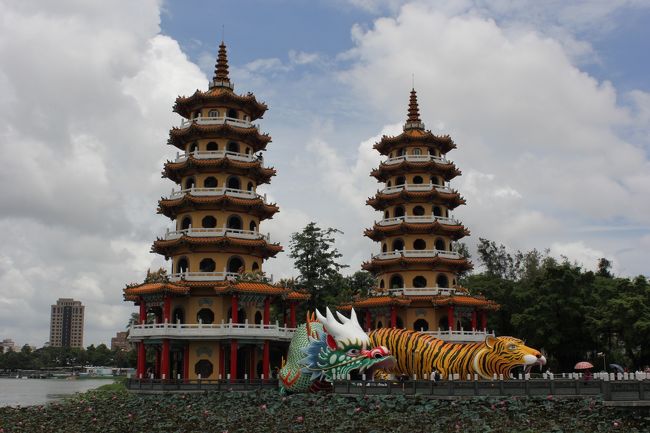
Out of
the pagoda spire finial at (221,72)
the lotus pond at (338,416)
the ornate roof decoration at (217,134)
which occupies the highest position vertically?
the pagoda spire finial at (221,72)

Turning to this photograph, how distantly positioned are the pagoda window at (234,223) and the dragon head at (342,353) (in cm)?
1306

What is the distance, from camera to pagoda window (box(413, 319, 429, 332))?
46406 mm

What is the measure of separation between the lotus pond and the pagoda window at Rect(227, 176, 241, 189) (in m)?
16.8

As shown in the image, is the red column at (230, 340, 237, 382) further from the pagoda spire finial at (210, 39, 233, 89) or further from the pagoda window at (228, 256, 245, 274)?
the pagoda spire finial at (210, 39, 233, 89)

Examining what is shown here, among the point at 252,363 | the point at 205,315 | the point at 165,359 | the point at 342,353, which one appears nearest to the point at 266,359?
the point at 252,363

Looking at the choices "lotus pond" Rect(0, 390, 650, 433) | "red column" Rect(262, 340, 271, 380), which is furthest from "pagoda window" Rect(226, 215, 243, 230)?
"lotus pond" Rect(0, 390, 650, 433)

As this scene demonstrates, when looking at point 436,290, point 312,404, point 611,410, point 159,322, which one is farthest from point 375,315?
point 611,410

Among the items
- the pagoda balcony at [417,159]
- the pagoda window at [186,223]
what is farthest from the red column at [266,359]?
the pagoda balcony at [417,159]

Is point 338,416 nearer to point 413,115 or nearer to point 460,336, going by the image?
point 460,336

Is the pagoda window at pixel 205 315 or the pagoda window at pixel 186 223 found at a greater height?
the pagoda window at pixel 186 223

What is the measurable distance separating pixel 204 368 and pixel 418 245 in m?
17.4

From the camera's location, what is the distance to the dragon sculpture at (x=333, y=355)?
1220 inches

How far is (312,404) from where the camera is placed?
2902cm

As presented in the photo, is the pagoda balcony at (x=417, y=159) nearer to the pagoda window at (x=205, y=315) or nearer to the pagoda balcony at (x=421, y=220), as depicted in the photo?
the pagoda balcony at (x=421, y=220)
